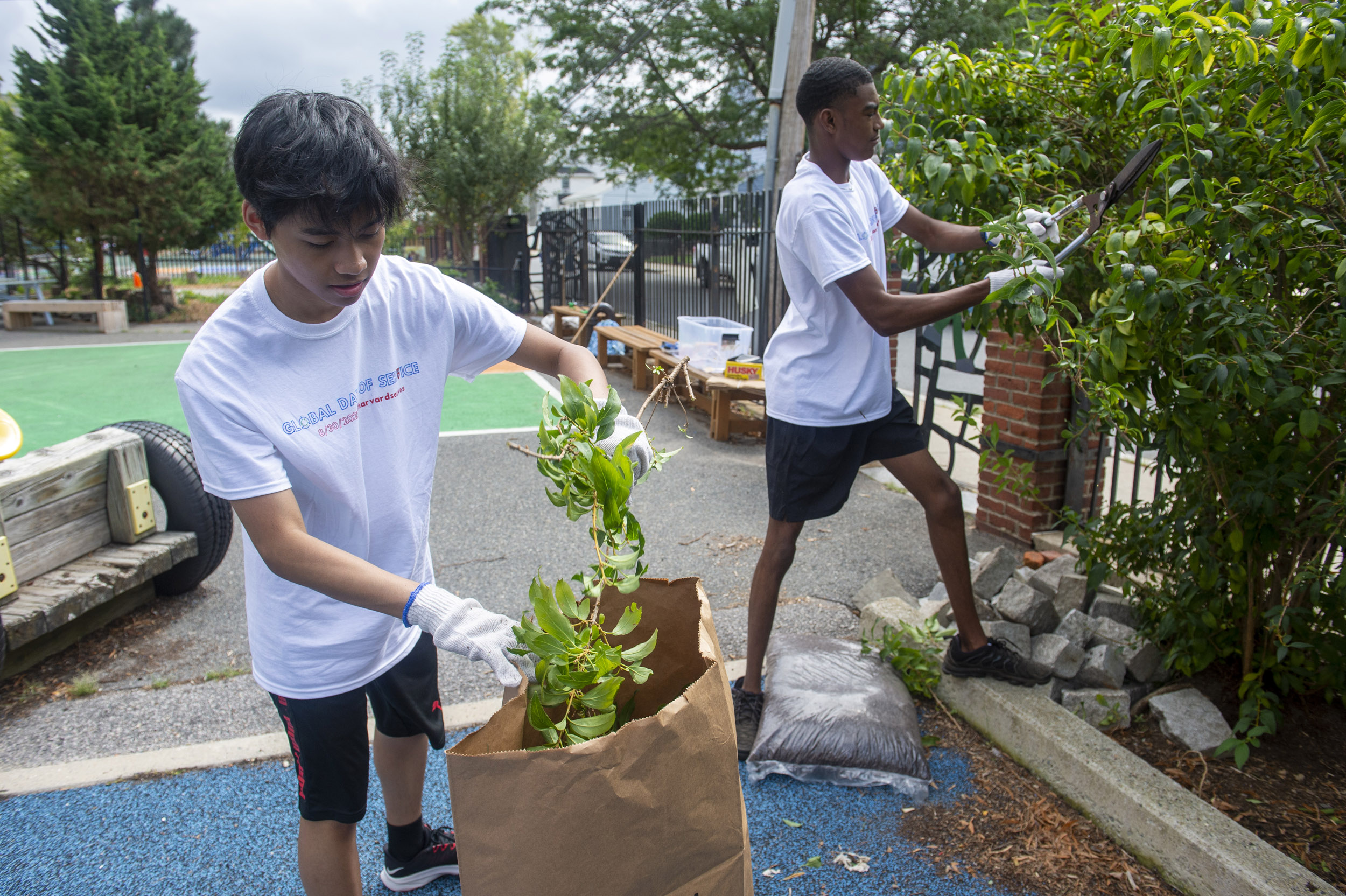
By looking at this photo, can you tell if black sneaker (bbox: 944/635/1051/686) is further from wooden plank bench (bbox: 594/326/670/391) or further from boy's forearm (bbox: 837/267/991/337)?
wooden plank bench (bbox: 594/326/670/391)

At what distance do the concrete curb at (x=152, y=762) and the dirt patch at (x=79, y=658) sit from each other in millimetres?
508

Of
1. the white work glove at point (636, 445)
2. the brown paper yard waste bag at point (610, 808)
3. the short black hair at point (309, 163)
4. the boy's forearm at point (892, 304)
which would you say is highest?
the short black hair at point (309, 163)

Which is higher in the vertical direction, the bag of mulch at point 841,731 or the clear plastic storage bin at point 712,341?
the clear plastic storage bin at point 712,341

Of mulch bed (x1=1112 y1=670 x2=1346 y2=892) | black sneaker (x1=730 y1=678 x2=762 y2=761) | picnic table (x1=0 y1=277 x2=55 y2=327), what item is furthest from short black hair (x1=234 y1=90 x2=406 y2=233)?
picnic table (x1=0 y1=277 x2=55 y2=327)

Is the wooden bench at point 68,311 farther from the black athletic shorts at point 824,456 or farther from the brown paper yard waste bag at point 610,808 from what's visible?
the brown paper yard waste bag at point 610,808

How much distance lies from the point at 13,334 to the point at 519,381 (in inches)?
408

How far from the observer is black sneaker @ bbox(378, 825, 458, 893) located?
233 cm

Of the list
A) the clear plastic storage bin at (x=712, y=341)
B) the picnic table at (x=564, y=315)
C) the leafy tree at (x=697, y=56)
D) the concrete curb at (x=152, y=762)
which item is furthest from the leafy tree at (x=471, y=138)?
the concrete curb at (x=152, y=762)

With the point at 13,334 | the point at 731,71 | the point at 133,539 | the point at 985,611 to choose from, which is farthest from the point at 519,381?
the point at 731,71

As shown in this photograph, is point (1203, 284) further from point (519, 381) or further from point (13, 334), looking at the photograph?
point (13, 334)

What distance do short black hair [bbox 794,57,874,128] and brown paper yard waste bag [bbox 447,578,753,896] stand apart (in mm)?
2037

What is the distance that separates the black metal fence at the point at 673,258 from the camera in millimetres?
8750

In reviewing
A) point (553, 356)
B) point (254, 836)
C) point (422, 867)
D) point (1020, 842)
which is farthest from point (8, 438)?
point (1020, 842)

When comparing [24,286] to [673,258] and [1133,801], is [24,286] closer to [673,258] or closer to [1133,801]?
[673,258]
